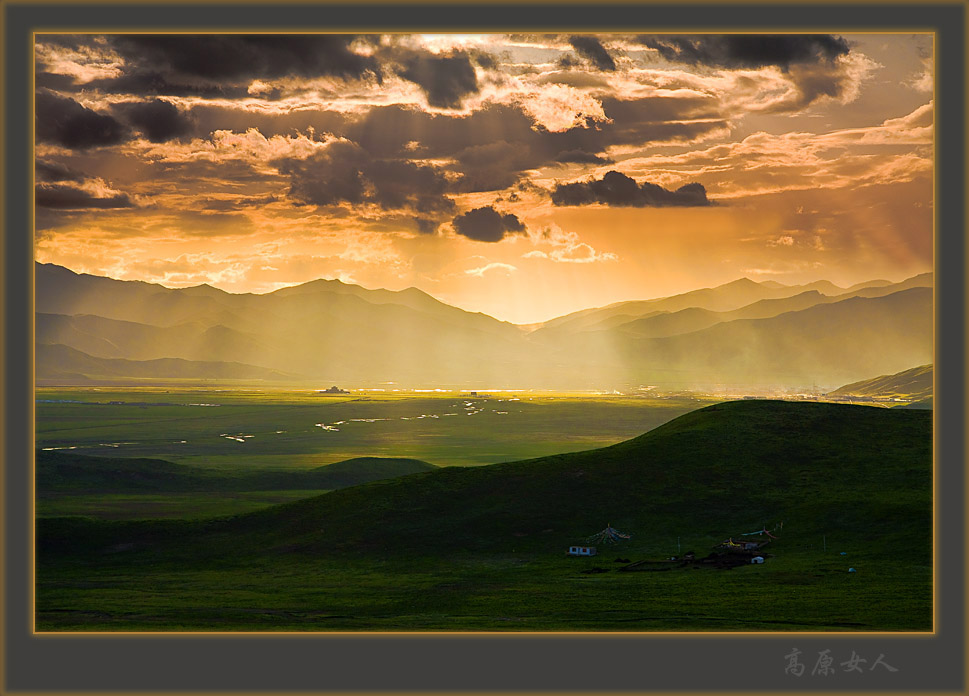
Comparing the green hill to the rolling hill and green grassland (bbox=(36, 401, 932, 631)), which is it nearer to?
green grassland (bbox=(36, 401, 932, 631))

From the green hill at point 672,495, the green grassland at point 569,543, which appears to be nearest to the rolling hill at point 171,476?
the green grassland at point 569,543

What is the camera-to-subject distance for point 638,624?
5116 centimetres

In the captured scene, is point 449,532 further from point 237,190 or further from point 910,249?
point 910,249

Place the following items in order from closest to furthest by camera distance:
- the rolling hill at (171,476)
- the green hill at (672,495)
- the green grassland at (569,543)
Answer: the green grassland at (569,543)
the green hill at (672,495)
the rolling hill at (171,476)

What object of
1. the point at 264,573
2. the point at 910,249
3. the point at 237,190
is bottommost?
the point at 264,573

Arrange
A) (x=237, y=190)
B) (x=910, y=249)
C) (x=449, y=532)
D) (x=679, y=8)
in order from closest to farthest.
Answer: (x=679, y=8) → (x=910, y=249) → (x=237, y=190) → (x=449, y=532)

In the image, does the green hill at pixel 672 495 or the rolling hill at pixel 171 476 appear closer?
the green hill at pixel 672 495

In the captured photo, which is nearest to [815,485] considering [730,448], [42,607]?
[730,448]

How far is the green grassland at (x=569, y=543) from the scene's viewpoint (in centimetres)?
5528

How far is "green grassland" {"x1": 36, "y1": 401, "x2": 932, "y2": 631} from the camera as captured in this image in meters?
55.3

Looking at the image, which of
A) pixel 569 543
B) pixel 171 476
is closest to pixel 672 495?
pixel 569 543

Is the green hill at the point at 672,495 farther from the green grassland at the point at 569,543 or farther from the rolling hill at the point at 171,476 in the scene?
the rolling hill at the point at 171,476

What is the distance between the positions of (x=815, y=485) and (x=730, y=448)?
40.0 feet
